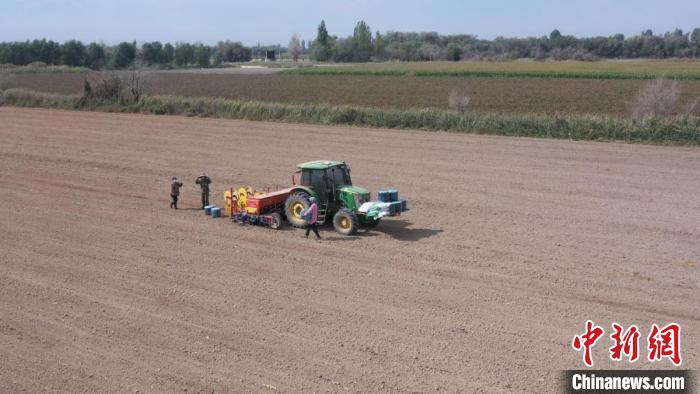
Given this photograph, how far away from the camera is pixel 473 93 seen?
60.6m

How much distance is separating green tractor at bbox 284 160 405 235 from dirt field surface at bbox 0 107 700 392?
0.47 meters

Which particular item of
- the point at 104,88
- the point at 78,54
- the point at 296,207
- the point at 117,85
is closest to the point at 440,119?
the point at 296,207

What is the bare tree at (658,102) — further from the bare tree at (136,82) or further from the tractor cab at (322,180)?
the bare tree at (136,82)

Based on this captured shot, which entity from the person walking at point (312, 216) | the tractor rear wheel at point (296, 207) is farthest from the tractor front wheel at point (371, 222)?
the tractor rear wheel at point (296, 207)

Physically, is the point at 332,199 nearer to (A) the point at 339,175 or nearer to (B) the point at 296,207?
(A) the point at 339,175

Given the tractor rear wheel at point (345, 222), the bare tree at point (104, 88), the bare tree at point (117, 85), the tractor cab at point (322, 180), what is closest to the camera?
the tractor rear wheel at point (345, 222)

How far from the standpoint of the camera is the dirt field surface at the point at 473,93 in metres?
48.4

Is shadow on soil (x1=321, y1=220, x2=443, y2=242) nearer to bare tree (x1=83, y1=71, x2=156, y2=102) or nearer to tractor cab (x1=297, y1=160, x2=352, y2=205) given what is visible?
tractor cab (x1=297, y1=160, x2=352, y2=205)

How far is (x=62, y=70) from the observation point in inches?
4412

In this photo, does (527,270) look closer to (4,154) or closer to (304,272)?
(304,272)

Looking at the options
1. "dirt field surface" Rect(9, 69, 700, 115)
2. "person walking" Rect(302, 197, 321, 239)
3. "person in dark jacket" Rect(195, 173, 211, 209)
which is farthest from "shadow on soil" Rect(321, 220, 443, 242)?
"dirt field surface" Rect(9, 69, 700, 115)

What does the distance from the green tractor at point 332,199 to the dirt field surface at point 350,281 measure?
47 cm

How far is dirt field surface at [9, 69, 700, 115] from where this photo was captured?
48438mm

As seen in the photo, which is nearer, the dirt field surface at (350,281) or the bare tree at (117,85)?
the dirt field surface at (350,281)
